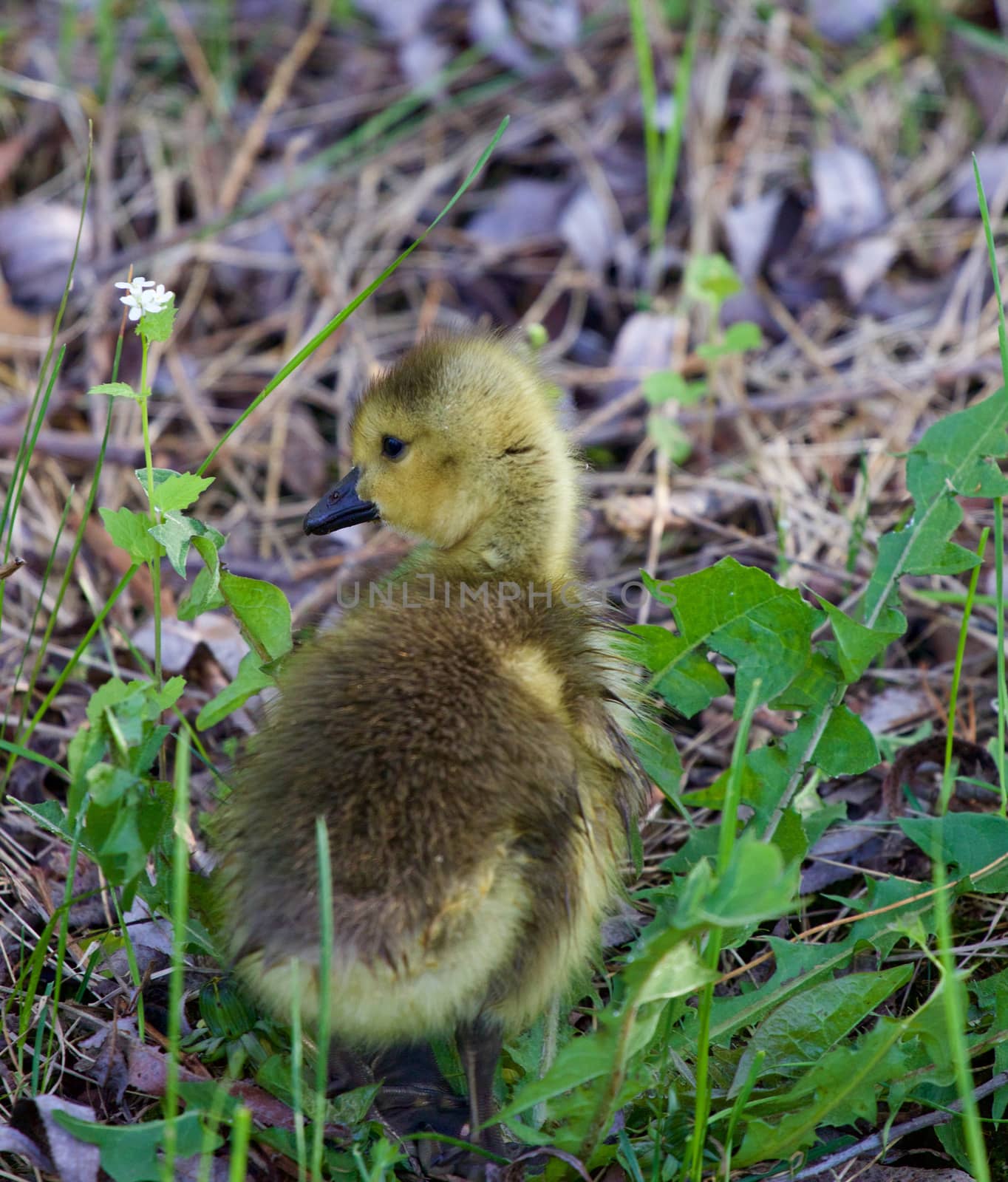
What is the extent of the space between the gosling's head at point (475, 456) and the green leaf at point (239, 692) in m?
0.36

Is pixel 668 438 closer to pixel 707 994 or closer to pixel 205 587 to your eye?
pixel 205 587

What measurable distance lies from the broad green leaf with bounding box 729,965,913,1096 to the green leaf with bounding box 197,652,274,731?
0.84m

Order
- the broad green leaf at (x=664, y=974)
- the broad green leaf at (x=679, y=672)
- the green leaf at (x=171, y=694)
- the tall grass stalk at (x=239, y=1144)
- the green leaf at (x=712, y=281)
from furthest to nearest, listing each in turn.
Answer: the green leaf at (x=712, y=281)
the broad green leaf at (x=679, y=672)
the green leaf at (x=171, y=694)
the broad green leaf at (x=664, y=974)
the tall grass stalk at (x=239, y=1144)

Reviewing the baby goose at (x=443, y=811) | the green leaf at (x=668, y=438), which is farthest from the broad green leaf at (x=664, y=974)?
the green leaf at (x=668, y=438)

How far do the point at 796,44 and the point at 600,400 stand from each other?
1.53m

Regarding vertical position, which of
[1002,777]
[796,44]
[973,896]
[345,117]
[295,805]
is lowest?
[973,896]

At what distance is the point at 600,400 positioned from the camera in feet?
11.1

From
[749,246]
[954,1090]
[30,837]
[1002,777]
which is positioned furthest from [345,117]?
[954,1090]

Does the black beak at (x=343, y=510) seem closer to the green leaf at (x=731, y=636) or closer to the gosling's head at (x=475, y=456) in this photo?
the gosling's head at (x=475, y=456)

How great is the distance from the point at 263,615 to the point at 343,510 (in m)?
0.37

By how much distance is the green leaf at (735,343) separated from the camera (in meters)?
3.05

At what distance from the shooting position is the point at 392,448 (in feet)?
7.14

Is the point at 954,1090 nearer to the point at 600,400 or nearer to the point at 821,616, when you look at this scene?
the point at 821,616

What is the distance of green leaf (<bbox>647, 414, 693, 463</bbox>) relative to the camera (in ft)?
9.84
